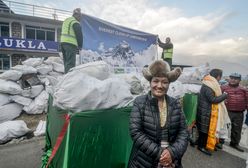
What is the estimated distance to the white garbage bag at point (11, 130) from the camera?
166 inches

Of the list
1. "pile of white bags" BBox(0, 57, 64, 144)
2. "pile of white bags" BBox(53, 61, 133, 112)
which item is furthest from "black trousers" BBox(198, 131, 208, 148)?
"pile of white bags" BBox(0, 57, 64, 144)

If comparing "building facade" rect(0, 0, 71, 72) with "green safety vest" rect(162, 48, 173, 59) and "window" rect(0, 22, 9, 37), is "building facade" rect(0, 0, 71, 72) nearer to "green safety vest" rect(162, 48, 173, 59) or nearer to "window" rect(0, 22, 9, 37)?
"window" rect(0, 22, 9, 37)

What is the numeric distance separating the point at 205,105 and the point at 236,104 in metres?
0.76

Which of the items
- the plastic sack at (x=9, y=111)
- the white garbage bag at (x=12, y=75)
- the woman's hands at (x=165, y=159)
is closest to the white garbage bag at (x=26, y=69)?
the white garbage bag at (x=12, y=75)

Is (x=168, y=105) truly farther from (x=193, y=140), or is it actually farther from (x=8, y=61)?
(x=8, y=61)

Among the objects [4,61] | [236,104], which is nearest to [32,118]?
[236,104]

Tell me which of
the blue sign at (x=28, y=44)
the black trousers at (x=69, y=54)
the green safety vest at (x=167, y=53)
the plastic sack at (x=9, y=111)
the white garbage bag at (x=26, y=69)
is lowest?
the plastic sack at (x=9, y=111)

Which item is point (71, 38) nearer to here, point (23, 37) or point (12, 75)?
point (12, 75)

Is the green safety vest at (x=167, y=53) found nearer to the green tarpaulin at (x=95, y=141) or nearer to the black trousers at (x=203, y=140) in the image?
the black trousers at (x=203, y=140)

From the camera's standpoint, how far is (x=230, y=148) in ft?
14.6

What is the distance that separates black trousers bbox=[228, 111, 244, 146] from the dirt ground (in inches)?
175

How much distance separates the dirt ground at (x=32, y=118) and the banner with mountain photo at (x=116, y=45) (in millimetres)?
1940

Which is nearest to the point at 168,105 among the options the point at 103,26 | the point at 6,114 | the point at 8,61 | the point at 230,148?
the point at 230,148

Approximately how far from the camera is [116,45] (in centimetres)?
548
